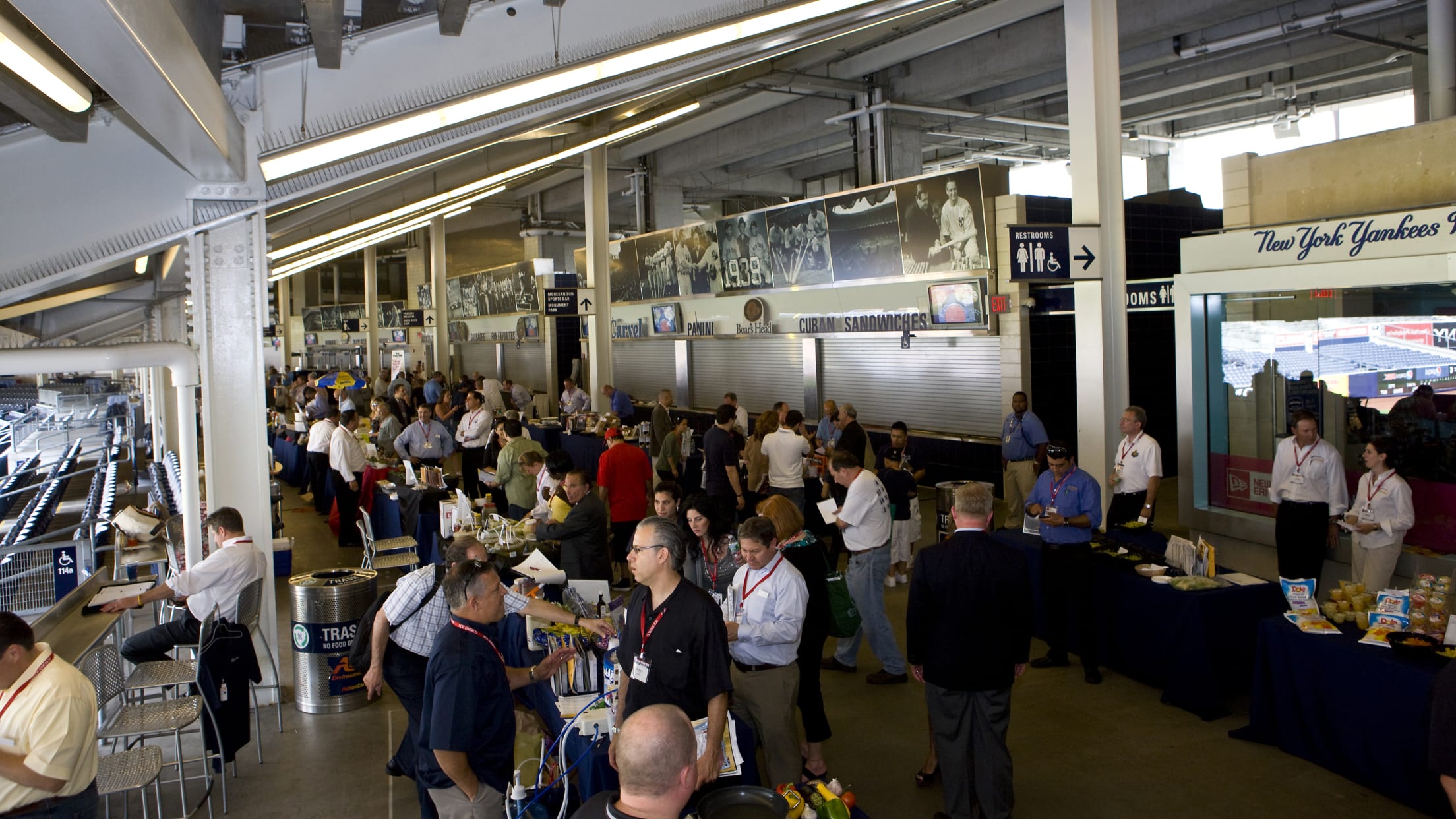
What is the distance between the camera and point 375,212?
13.6m

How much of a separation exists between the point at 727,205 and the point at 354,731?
22.2 m

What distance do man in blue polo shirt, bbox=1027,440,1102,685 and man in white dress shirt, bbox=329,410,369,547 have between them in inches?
287

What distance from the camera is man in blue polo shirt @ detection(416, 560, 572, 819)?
3.42 meters

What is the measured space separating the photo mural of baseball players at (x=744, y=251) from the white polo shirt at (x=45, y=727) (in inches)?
498

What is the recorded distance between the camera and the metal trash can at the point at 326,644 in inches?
245

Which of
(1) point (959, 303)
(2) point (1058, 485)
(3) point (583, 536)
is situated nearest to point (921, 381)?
(1) point (959, 303)

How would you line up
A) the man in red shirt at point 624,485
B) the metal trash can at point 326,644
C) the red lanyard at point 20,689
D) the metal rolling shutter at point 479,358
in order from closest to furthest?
the red lanyard at point 20,689 → the metal trash can at point 326,644 → the man in red shirt at point 624,485 → the metal rolling shutter at point 479,358

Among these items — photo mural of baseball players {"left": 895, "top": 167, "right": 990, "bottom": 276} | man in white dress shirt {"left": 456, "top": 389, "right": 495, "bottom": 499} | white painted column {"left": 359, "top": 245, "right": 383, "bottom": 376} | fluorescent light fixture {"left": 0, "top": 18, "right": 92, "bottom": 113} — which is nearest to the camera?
fluorescent light fixture {"left": 0, "top": 18, "right": 92, "bottom": 113}

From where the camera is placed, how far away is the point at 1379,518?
21.6 ft

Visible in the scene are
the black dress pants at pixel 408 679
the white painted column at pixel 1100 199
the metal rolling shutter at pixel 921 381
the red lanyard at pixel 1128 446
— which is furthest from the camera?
the metal rolling shutter at pixel 921 381

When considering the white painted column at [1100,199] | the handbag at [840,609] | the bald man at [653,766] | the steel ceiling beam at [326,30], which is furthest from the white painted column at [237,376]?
the white painted column at [1100,199]

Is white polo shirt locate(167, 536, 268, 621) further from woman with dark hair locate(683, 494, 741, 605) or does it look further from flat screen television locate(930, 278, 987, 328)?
flat screen television locate(930, 278, 987, 328)

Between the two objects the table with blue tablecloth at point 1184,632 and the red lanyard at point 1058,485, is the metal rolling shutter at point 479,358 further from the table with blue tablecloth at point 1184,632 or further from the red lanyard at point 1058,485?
the table with blue tablecloth at point 1184,632

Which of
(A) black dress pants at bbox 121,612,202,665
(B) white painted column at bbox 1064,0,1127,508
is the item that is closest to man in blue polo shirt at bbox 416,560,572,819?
(A) black dress pants at bbox 121,612,202,665
